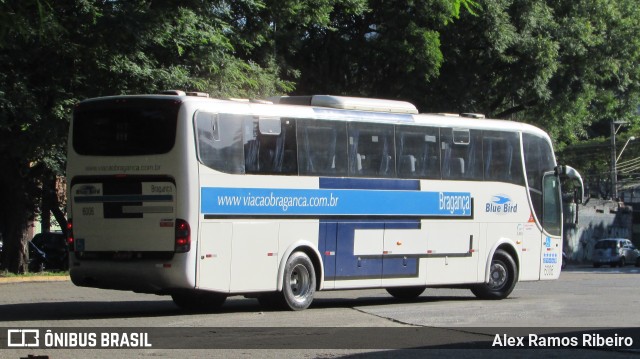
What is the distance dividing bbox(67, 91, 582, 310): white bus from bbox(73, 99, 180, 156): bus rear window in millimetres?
21

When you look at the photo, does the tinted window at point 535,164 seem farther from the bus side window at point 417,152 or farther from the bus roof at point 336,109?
the bus side window at point 417,152

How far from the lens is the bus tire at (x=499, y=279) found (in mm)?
20969

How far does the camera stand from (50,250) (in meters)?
40.4

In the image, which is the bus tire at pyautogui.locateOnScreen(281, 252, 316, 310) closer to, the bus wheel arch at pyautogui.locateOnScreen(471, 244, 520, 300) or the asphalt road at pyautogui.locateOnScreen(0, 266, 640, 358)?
the asphalt road at pyautogui.locateOnScreen(0, 266, 640, 358)

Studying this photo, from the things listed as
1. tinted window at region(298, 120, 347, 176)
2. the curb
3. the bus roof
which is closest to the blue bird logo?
the bus roof

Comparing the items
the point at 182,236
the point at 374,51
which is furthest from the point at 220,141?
the point at 374,51

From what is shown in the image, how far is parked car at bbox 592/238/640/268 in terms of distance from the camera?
55.6 m

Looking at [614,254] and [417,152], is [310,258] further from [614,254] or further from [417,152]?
[614,254]

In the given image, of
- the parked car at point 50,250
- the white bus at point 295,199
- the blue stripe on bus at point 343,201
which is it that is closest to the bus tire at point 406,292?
the white bus at point 295,199

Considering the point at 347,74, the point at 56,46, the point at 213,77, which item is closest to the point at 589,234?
the point at 347,74

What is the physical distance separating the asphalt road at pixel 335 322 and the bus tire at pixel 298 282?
272 mm

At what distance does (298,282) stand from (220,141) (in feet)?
9.38

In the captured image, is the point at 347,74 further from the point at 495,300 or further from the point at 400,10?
the point at 495,300

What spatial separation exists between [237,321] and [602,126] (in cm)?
7764
